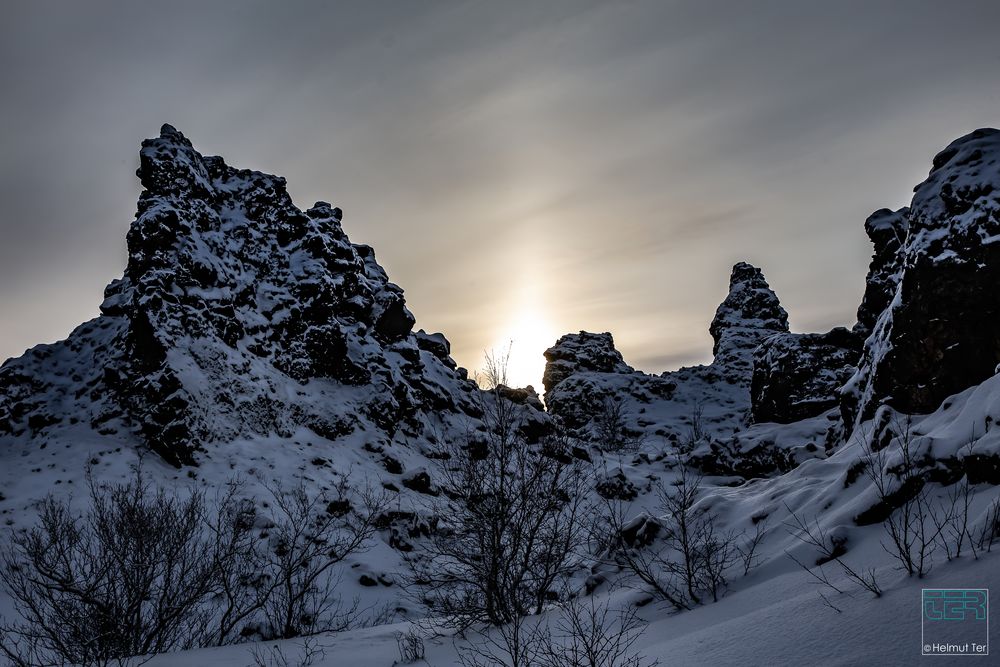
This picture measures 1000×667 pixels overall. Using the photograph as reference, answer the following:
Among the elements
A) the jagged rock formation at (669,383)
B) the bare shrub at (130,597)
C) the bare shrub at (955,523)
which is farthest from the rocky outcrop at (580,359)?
the bare shrub at (955,523)

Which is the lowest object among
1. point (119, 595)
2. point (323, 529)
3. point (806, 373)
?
point (323, 529)

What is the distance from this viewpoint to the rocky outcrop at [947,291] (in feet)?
52.7

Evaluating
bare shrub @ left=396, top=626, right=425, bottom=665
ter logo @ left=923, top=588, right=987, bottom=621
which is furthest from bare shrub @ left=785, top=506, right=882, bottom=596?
bare shrub @ left=396, top=626, right=425, bottom=665

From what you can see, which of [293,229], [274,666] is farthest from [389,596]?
[293,229]

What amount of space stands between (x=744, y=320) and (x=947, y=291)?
97359mm

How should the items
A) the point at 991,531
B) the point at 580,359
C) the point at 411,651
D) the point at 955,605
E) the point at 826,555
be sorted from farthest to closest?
the point at 580,359, the point at 411,651, the point at 826,555, the point at 991,531, the point at 955,605

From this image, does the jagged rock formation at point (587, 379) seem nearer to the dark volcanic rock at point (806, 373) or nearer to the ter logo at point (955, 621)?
the dark volcanic rock at point (806, 373)

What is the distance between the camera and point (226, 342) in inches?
1553

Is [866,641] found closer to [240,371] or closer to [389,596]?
[389,596]

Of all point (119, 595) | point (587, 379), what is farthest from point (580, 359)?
point (119, 595)

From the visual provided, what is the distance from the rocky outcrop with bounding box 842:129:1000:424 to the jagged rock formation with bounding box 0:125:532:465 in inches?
1292

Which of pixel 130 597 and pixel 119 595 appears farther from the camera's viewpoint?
pixel 119 595

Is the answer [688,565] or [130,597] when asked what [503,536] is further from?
[130,597]

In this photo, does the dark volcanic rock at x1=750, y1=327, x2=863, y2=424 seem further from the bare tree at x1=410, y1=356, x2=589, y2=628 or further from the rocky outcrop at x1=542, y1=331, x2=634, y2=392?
the rocky outcrop at x1=542, y1=331, x2=634, y2=392
